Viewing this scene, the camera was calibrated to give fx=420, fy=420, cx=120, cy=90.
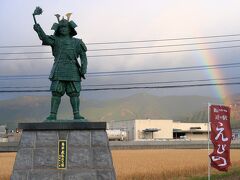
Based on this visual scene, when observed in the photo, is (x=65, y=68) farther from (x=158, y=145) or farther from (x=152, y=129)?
(x=152, y=129)

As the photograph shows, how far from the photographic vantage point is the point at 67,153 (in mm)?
10594

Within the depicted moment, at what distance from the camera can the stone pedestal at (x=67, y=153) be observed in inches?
413

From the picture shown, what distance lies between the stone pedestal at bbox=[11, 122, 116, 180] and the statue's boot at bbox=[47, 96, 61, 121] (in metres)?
0.46

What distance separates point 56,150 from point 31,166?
0.73 metres

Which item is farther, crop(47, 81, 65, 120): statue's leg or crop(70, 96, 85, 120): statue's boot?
crop(70, 96, 85, 120): statue's boot

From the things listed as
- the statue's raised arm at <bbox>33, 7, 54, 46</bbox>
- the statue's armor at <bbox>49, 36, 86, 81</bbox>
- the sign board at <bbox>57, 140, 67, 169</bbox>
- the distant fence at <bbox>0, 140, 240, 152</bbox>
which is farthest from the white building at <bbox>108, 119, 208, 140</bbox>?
the sign board at <bbox>57, 140, 67, 169</bbox>

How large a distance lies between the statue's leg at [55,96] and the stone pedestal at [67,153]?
1.76 ft

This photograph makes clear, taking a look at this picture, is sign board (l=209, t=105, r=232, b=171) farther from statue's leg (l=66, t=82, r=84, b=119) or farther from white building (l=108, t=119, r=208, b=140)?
white building (l=108, t=119, r=208, b=140)

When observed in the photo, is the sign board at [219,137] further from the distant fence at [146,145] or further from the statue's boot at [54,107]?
the distant fence at [146,145]

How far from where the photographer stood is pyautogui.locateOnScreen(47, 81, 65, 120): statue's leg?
11.2m

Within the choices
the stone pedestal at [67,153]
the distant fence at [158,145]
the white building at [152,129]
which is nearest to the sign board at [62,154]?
the stone pedestal at [67,153]

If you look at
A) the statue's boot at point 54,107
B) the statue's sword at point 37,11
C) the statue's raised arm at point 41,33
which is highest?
the statue's sword at point 37,11

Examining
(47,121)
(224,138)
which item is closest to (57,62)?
(47,121)

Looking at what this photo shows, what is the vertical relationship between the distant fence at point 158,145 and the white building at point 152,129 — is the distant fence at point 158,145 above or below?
below
